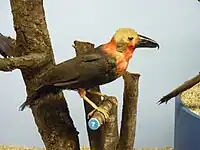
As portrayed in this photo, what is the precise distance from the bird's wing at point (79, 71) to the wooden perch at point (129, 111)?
0.11 meters

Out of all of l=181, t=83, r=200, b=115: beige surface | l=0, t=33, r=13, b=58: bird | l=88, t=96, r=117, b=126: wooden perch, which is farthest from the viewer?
l=181, t=83, r=200, b=115: beige surface

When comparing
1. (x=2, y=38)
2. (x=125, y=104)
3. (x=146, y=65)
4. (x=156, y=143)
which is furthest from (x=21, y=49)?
(x=156, y=143)

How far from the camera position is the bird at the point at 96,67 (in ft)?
1.94

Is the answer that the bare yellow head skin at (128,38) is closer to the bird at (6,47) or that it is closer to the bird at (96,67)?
the bird at (96,67)

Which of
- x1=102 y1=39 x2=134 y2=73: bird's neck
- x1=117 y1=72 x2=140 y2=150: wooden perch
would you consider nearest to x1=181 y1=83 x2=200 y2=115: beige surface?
x1=117 y1=72 x2=140 y2=150: wooden perch

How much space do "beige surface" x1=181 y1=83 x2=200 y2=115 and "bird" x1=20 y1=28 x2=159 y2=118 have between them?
1.23 feet

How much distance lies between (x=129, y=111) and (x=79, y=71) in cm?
14

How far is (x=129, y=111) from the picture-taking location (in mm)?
702

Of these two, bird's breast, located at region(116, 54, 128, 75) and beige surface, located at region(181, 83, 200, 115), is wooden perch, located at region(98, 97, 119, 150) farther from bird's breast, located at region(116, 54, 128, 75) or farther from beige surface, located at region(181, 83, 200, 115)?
beige surface, located at region(181, 83, 200, 115)

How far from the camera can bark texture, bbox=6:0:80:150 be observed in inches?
24.7

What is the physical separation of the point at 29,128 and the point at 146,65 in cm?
36

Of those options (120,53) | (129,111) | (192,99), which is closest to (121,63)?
(120,53)

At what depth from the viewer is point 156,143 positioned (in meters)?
1.27

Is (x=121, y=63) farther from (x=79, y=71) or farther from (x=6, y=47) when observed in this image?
(x=6, y=47)
